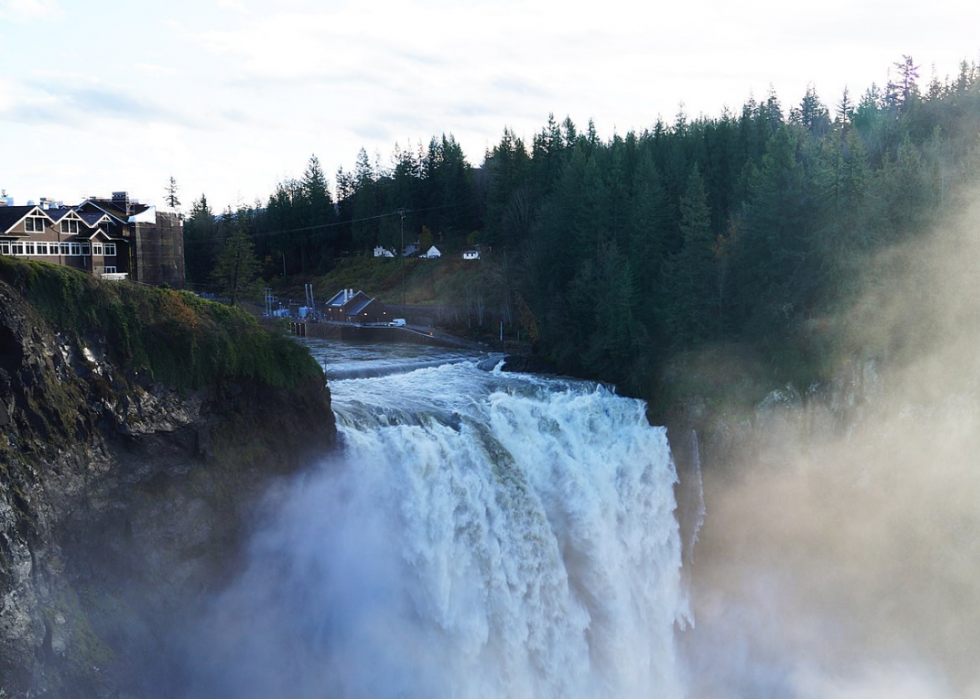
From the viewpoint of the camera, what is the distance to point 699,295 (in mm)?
40406

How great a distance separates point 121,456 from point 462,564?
439 inches

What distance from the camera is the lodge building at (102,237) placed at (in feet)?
93.8

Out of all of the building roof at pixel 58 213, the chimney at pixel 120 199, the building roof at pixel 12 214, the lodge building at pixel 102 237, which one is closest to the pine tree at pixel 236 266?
the chimney at pixel 120 199

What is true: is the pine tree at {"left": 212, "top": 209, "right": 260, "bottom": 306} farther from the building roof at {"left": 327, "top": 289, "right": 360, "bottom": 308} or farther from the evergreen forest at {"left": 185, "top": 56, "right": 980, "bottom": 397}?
the building roof at {"left": 327, "top": 289, "right": 360, "bottom": 308}

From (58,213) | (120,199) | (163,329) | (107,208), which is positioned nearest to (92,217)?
(58,213)

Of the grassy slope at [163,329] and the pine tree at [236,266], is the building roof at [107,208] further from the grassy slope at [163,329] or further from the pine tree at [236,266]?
the pine tree at [236,266]

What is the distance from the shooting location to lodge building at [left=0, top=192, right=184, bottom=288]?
28594mm

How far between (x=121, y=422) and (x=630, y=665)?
66.3 ft

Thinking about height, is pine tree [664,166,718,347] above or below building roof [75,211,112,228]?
below

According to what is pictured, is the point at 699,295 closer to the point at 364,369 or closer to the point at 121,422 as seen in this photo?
the point at 364,369

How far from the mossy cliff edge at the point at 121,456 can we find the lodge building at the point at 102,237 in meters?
4.35

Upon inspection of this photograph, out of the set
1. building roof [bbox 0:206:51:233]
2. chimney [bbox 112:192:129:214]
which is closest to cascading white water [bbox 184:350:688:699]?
building roof [bbox 0:206:51:233]

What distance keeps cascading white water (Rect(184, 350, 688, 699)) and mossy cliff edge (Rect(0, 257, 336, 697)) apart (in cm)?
171

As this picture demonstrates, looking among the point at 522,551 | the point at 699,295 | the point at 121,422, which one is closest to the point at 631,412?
the point at 699,295
